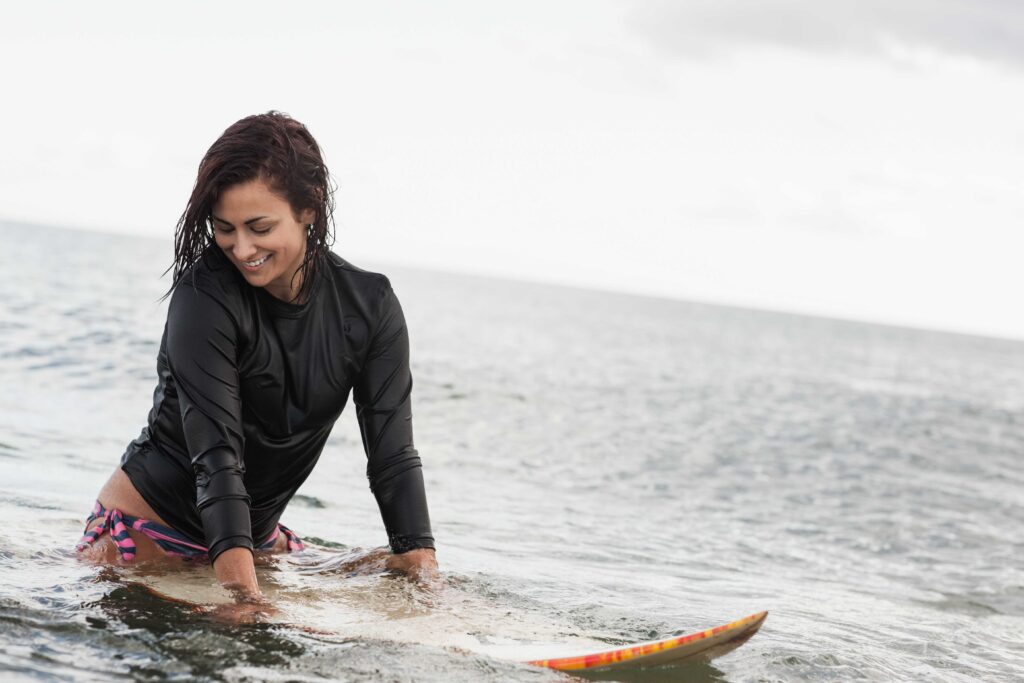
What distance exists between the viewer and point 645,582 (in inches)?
297

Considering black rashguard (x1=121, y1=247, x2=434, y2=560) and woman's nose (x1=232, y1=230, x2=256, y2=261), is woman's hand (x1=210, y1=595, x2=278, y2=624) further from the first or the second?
woman's nose (x1=232, y1=230, x2=256, y2=261)

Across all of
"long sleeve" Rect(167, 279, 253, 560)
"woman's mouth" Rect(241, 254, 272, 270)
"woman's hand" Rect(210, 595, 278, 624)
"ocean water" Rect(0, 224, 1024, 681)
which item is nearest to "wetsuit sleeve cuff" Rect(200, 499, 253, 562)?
"long sleeve" Rect(167, 279, 253, 560)

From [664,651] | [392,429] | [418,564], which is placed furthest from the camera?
[418,564]

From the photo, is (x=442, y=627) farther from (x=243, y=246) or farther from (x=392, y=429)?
(x=243, y=246)

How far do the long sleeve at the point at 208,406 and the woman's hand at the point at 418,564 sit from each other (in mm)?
988

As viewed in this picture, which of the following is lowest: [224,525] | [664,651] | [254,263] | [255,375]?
[664,651]

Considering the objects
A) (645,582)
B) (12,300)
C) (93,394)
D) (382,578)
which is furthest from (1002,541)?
(12,300)

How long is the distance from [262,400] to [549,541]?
498 centimetres

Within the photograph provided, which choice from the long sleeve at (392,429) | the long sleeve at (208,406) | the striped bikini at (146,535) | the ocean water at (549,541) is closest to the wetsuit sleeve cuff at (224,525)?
the long sleeve at (208,406)

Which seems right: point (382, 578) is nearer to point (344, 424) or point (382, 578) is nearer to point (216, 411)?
point (216, 411)

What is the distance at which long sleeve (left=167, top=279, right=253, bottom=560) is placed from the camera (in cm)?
418

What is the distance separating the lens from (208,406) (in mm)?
4188

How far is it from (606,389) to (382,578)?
2557 cm

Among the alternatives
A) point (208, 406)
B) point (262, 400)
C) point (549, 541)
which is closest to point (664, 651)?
point (262, 400)
